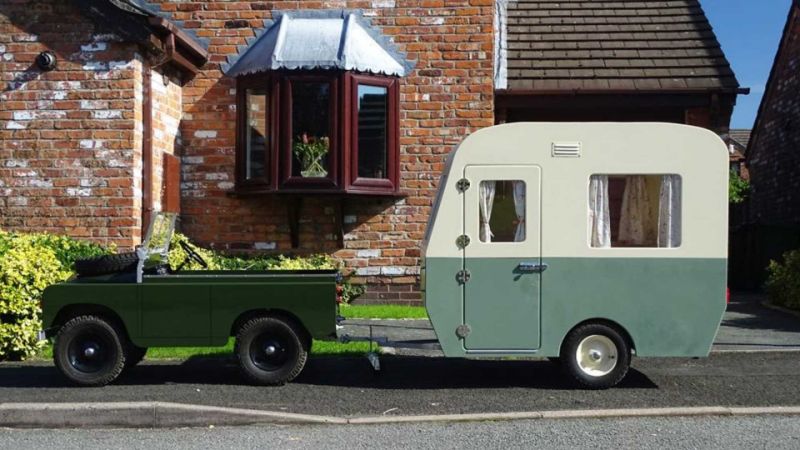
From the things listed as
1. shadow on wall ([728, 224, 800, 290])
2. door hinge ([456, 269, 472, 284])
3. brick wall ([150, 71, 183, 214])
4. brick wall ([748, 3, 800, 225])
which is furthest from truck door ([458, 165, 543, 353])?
brick wall ([748, 3, 800, 225])

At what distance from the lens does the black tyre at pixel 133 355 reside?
7332 mm

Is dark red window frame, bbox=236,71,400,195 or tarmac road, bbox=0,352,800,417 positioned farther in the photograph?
dark red window frame, bbox=236,71,400,195

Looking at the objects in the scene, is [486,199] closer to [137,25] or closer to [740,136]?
[137,25]

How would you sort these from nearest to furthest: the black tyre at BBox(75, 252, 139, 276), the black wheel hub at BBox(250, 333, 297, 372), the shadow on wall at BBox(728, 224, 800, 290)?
the black wheel hub at BBox(250, 333, 297, 372)
the black tyre at BBox(75, 252, 139, 276)
the shadow on wall at BBox(728, 224, 800, 290)

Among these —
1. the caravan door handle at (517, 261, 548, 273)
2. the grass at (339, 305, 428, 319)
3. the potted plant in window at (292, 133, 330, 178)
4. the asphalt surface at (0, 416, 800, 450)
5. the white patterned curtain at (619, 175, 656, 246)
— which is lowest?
the asphalt surface at (0, 416, 800, 450)

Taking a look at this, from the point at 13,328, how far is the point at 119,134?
11.8 ft

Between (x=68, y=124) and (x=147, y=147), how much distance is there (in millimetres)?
1075

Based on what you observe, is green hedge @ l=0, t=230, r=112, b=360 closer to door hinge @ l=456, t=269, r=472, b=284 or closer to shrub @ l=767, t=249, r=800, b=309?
door hinge @ l=456, t=269, r=472, b=284

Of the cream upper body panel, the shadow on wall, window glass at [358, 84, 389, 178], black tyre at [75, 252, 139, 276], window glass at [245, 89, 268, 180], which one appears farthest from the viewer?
the shadow on wall

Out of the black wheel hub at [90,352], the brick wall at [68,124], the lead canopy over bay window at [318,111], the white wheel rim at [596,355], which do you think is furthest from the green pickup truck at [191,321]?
the lead canopy over bay window at [318,111]

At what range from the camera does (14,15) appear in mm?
11094

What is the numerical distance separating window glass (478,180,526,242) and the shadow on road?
54.8 inches

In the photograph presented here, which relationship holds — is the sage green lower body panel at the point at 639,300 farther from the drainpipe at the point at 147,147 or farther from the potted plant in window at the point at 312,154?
the drainpipe at the point at 147,147

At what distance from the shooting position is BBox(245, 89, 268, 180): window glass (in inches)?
472
